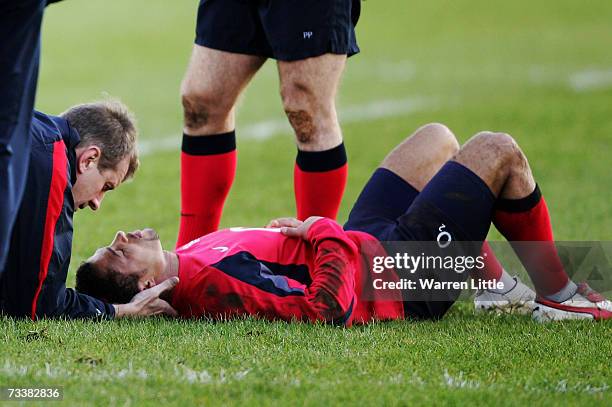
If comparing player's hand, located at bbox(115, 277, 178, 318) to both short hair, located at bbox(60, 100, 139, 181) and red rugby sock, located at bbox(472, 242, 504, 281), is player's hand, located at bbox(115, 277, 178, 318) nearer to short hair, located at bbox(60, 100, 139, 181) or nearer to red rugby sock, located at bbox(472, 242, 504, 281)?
short hair, located at bbox(60, 100, 139, 181)

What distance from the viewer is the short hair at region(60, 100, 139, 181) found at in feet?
16.6

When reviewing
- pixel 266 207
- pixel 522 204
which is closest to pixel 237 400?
pixel 522 204

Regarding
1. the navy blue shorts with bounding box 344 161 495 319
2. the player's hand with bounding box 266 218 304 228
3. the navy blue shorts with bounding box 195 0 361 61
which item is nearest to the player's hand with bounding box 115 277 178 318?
the player's hand with bounding box 266 218 304 228

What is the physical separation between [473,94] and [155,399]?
44.6ft

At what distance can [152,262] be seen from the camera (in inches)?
205

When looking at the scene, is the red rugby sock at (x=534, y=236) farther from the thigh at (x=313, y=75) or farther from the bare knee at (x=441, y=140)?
the thigh at (x=313, y=75)

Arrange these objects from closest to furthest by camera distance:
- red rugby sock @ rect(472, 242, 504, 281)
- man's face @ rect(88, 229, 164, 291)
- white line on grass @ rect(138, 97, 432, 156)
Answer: man's face @ rect(88, 229, 164, 291) → red rugby sock @ rect(472, 242, 504, 281) → white line on grass @ rect(138, 97, 432, 156)

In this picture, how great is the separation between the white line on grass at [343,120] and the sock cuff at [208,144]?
622 centimetres

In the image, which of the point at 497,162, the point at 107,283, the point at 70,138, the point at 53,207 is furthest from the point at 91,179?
the point at 497,162

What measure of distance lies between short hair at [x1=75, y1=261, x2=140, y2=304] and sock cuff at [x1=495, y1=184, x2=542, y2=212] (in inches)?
67.3

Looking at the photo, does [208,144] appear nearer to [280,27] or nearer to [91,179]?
[280,27]

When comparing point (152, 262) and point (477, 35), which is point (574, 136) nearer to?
point (152, 262)

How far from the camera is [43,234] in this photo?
4.68 meters

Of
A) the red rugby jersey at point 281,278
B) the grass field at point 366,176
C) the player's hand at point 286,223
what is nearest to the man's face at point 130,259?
the red rugby jersey at point 281,278
